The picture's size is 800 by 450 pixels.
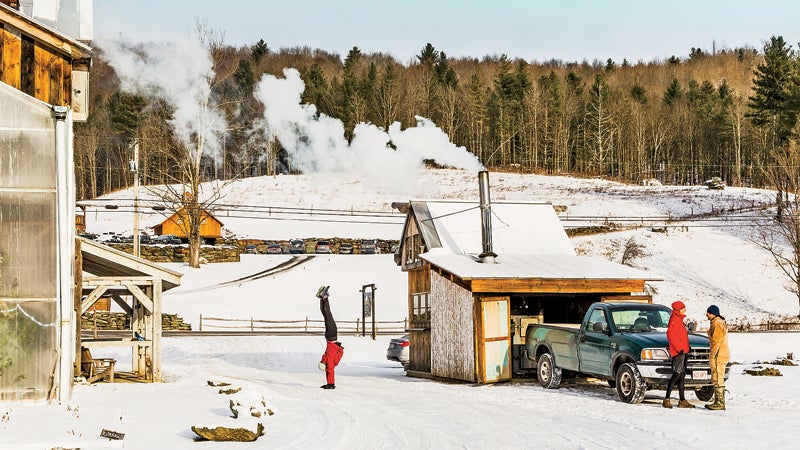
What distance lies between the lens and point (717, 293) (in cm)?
5547

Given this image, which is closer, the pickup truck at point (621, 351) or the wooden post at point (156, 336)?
the pickup truck at point (621, 351)

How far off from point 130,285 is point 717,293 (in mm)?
43713

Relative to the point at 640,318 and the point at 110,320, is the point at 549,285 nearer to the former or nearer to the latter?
the point at 640,318

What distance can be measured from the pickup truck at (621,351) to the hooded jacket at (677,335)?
524 millimetres

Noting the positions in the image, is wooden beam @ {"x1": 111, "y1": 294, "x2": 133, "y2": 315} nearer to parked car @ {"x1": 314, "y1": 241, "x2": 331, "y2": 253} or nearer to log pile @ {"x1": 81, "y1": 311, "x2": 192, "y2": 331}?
log pile @ {"x1": 81, "y1": 311, "x2": 192, "y2": 331}

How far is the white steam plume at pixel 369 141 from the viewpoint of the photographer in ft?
127

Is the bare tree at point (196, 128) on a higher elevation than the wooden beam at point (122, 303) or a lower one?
higher

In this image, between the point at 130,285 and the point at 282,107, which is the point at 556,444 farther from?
the point at 282,107

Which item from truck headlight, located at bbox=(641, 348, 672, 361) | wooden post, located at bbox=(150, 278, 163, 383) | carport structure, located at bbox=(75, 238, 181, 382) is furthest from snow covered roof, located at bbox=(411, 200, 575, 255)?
truck headlight, located at bbox=(641, 348, 672, 361)

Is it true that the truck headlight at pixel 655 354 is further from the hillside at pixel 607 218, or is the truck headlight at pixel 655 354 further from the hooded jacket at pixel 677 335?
the hillside at pixel 607 218

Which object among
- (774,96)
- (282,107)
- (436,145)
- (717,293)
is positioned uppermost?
(774,96)

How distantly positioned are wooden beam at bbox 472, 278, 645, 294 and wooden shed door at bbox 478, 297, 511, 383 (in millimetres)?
535

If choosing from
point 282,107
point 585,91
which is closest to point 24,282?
point 282,107

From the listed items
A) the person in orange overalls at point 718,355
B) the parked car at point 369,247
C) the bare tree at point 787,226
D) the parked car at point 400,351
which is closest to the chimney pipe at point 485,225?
the parked car at point 400,351
